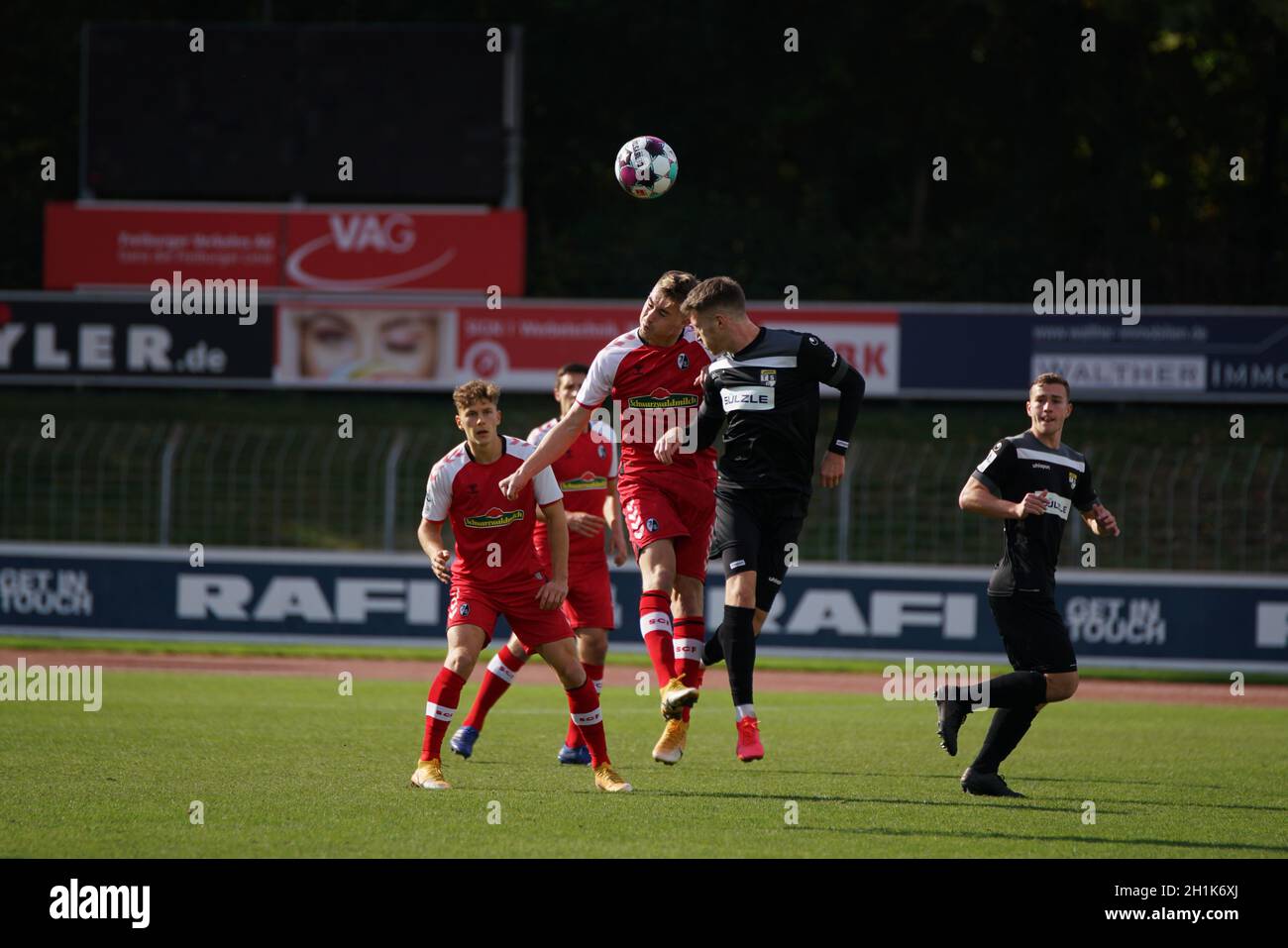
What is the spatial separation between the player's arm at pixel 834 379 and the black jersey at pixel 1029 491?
70 centimetres

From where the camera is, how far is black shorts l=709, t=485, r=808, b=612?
8023 millimetres

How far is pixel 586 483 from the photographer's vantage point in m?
10.0

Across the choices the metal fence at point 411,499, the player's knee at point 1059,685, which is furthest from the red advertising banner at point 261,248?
the player's knee at point 1059,685

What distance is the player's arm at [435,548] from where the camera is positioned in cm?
767

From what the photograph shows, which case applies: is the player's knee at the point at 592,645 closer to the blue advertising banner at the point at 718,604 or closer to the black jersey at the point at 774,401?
the black jersey at the point at 774,401

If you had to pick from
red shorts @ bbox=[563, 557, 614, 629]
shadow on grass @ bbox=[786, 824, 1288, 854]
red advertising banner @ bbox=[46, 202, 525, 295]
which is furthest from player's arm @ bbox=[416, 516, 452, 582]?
red advertising banner @ bbox=[46, 202, 525, 295]

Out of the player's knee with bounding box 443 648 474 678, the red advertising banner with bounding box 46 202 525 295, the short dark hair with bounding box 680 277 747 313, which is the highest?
the red advertising banner with bounding box 46 202 525 295

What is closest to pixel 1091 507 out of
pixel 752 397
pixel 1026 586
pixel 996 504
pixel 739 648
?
pixel 1026 586

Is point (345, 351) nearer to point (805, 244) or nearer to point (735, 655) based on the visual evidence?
point (805, 244)

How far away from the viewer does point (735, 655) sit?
7785 mm

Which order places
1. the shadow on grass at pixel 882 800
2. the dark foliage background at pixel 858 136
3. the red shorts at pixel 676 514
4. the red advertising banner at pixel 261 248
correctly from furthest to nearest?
the dark foliage background at pixel 858 136 → the red advertising banner at pixel 261 248 → the red shorts at pixel 676 514 → the shadow on grass at pixel 882 800

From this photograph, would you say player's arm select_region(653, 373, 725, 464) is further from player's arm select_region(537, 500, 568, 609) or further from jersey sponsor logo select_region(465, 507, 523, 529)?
jersey sponsor logo select_region(465, 507, 523, 529)

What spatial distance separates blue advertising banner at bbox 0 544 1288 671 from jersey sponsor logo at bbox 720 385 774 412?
9.18 m

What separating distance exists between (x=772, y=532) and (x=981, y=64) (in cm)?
2883
